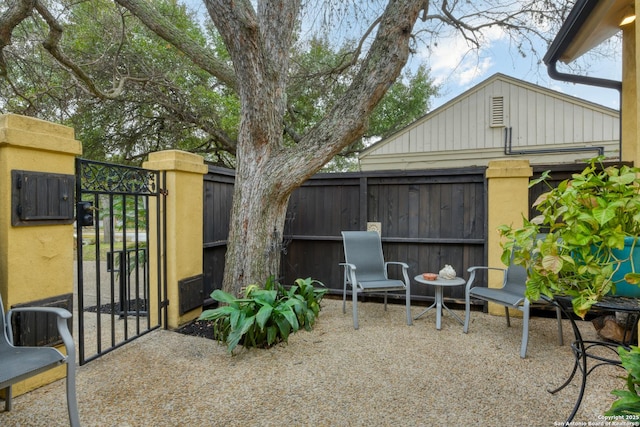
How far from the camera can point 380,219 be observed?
427 cm

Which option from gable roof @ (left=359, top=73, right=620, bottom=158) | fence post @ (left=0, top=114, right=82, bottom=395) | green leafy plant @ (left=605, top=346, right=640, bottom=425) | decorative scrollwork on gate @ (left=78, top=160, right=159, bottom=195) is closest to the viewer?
green leafy plant @ (left=605, top=346, right=640, bottom=425)

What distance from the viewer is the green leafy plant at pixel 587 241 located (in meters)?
1.32

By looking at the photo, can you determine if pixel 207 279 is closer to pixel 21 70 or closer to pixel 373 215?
pixel 373 215

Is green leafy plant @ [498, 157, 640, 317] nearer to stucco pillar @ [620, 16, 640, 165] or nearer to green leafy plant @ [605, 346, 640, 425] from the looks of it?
green leafy plant @ [605, 346, 640, 425]

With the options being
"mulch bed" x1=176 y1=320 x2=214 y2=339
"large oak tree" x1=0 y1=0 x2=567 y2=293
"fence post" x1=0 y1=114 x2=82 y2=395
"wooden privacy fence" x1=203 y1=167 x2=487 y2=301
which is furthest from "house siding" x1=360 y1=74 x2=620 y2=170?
"fence post" x1=0 y1=114 x2=82 y2=395

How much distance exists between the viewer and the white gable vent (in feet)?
18.8

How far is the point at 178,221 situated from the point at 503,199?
3446mm

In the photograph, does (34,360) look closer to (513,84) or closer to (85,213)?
(85,213)

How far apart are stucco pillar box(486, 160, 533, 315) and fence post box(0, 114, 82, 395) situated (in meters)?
3.90

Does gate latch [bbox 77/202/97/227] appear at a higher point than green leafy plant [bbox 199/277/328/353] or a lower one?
higher

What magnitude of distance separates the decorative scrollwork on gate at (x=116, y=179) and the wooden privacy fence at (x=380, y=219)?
774mm

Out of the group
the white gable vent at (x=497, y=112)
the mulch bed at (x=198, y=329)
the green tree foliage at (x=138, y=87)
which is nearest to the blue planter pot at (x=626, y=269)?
the mulch bed at (x=198, y=329)

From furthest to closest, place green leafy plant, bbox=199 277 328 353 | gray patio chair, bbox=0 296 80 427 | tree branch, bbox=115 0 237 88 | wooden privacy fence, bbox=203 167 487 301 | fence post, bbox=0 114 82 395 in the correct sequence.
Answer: tree branch, bbox=115 0 237 88 < wooden privacy fence, bbox=203 167 487 301 < green leafy plant, bbox=199 277 328 353 < fence post, bbox=0 114 82 395 < gray patio chair, bbox=0 296 80 427

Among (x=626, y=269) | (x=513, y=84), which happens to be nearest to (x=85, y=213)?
(x=626, y=269)
